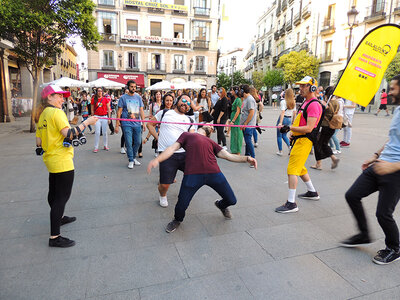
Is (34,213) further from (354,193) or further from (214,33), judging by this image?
(214,33)

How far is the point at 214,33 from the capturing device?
33719mm

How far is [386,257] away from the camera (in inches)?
105

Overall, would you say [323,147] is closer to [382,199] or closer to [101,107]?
[382,199]

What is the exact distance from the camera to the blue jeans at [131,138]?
6125mm

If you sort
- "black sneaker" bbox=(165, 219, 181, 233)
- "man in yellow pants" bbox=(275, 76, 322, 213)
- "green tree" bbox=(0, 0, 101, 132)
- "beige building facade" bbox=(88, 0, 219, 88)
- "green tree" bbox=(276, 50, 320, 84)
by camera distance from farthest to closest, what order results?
1. "beige building facade" bbox=(88, 0, 219, 88)
2. "green tree" bbox=(276, 50, 320, 84)
3. "green tree" bbox=(0, 0, 101, 132)
4. "man in yellow pants" bbox=(275, 76, 322, 213)
5. "black sneaker" bbox=(165, 219, 181, 233)

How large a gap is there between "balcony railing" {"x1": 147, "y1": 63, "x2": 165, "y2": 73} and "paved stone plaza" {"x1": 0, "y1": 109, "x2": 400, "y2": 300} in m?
29.4

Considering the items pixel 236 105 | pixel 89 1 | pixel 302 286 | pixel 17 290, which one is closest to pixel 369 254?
pixel 302 286

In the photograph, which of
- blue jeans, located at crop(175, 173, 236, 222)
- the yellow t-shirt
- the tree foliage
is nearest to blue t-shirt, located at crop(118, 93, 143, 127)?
the yellow t-shirt

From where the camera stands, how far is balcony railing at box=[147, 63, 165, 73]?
32594 millimetres

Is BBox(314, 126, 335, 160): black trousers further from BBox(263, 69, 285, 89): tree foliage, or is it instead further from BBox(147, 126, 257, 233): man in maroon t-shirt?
BBox(263, 69, 285, 89): tree foliage

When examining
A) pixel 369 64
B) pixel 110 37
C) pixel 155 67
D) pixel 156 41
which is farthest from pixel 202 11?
pixel 369 64

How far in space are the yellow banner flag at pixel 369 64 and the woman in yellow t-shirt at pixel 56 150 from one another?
329 cm

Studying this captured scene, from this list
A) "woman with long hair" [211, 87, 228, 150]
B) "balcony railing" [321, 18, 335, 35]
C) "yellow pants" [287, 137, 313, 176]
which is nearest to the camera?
"yellow pants" [287, 137, 313, 176]

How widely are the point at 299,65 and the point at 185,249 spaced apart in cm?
3116
